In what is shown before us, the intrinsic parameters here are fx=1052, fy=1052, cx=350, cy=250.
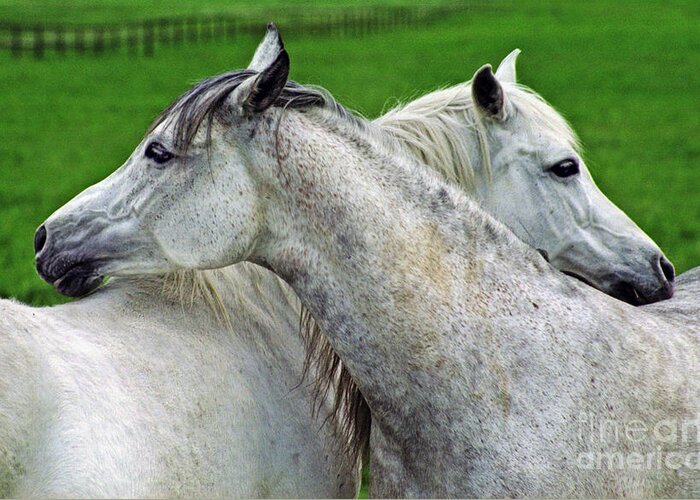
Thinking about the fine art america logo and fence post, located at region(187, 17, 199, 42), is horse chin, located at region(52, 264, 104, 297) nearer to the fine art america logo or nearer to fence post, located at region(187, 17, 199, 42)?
the fine art america logo

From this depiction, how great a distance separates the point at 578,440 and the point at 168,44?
4140 centimetres

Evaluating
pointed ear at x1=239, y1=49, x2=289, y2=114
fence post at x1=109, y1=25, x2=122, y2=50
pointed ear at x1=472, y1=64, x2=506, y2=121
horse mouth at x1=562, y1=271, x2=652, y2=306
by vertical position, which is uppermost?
pointed ear at x1=239, y1=49, x2=289, y2=114

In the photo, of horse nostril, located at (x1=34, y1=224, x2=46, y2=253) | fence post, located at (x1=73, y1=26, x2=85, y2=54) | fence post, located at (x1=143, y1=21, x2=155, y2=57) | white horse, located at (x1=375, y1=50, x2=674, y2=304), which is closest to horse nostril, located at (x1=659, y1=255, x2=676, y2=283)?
white horse, located at (x1=375, y1=50, x2=674, y2=304)

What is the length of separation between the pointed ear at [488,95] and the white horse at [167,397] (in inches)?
51.6

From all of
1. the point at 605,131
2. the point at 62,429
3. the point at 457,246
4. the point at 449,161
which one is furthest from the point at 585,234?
the point at 605,131

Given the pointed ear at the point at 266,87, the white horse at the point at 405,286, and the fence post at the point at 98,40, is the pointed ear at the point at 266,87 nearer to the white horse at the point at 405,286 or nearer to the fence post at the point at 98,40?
the white horse at the point at 405,286

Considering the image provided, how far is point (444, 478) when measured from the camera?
400 cm

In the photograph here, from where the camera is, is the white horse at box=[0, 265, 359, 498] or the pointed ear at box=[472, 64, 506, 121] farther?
the pointed ear at box=[472, 64, 506, 121]

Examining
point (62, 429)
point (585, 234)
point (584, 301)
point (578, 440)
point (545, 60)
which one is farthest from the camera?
point (545, 60)

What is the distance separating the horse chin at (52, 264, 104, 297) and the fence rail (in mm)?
35219

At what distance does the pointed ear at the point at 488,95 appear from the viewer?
4.76 meters

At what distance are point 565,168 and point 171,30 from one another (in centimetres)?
4445

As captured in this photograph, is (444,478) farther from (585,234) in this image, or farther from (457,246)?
(585,234)

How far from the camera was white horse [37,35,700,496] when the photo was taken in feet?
13.0
